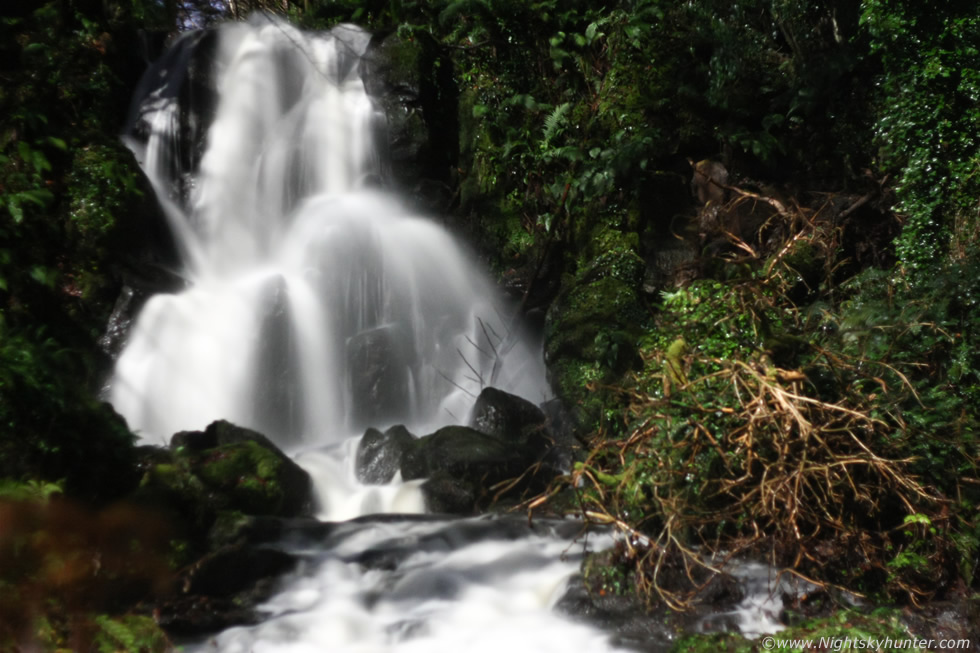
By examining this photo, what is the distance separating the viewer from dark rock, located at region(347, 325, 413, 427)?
949 centimetres

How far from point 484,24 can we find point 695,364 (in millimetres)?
7483

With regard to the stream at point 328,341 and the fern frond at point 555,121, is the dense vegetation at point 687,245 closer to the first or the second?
the fern frond at point 555,121

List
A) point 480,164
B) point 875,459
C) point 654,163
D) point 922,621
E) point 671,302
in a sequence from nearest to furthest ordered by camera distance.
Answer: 1. point 922,621
2. point 875,459
3. point 671,302
4. point 654,163
5. point 480,164

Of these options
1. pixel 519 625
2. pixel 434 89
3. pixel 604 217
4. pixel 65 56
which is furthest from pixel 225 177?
pixel 519 625

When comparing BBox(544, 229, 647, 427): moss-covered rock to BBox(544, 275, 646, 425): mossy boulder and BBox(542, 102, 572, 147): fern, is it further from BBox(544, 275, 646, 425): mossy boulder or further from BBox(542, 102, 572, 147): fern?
BBox(542, 102, 572, 147): fern

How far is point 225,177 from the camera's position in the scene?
12414 mm

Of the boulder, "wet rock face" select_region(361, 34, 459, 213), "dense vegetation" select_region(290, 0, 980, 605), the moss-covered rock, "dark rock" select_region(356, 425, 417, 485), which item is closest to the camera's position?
"dense vegetation" select_region(290, 0, 980, 605)

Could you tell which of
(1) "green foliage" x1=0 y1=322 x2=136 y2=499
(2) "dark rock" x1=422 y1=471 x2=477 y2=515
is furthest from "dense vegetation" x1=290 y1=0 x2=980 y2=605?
(1) "green foliage" x1=0 y1=322 x2=136 y2=499

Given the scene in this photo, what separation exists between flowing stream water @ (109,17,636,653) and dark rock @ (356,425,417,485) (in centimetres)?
16

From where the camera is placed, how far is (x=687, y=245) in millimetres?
9109

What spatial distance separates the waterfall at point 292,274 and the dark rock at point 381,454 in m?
1.41

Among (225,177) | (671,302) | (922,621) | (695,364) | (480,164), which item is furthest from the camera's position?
(225,177)

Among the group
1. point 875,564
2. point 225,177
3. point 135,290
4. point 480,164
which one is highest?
point 225,177

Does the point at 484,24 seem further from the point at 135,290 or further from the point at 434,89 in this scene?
the point at 135,290
